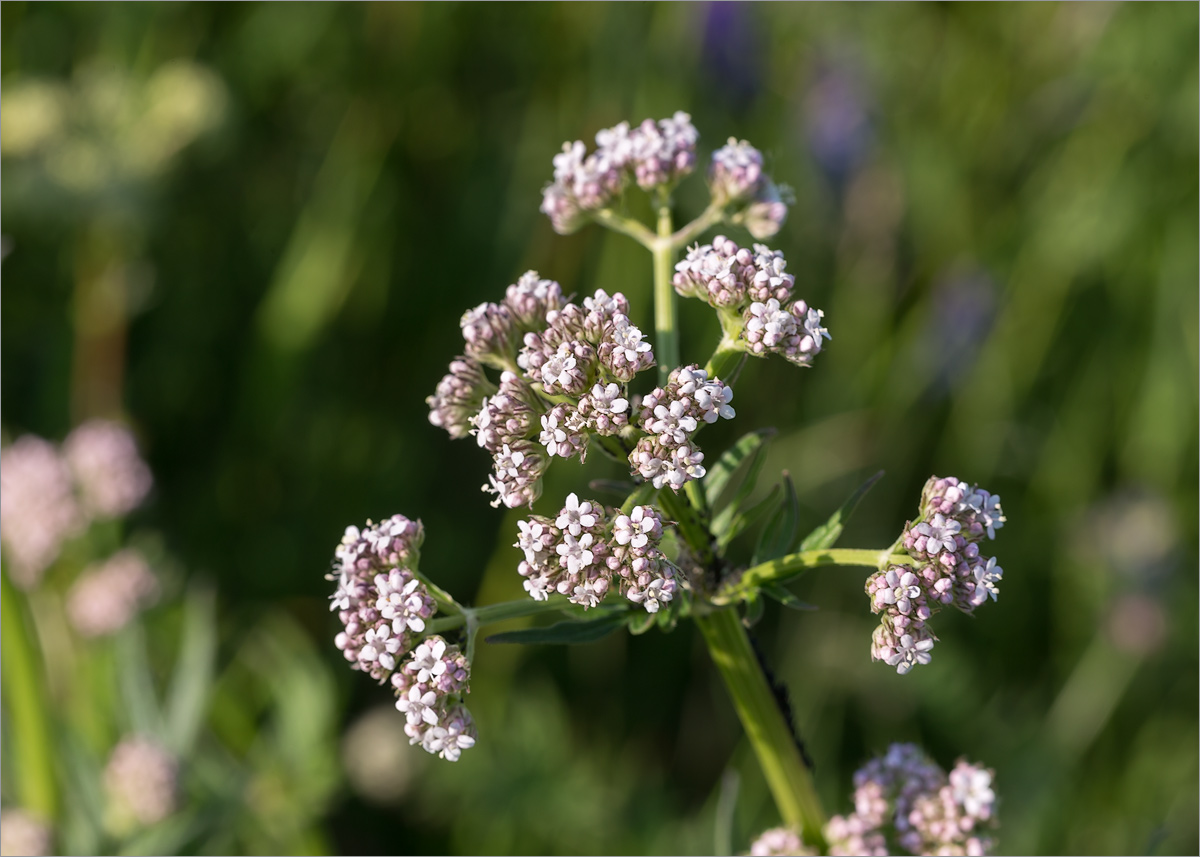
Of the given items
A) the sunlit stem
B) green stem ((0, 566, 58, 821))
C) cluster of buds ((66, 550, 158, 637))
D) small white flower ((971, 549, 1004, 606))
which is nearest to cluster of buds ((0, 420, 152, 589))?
cluster of buds ((66, 550, 158, 637))

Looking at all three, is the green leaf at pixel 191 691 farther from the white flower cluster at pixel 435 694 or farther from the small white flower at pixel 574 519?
the small white flower at pixel 574 519

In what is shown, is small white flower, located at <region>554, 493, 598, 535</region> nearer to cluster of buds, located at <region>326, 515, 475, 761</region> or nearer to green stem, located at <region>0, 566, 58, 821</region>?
cluster of buds, located at <region>326, 515, 475, 761</region>

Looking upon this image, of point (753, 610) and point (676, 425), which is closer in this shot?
point (676, 425)

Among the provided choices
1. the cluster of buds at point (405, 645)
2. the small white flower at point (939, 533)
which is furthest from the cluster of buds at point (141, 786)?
the small white flower at point (939, 533)

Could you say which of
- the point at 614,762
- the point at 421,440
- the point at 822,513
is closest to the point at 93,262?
the point at 421,440

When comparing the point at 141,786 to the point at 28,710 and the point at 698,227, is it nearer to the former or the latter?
the point at 28,710

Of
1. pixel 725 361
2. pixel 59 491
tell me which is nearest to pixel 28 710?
pixel 59 491
